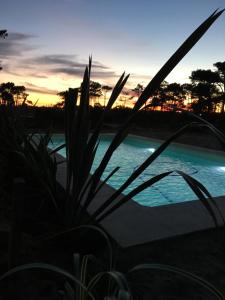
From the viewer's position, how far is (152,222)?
3010mm

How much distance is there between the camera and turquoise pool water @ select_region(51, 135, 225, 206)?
5.38 m

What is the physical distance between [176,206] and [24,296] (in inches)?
87.7

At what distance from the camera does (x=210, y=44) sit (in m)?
12.4

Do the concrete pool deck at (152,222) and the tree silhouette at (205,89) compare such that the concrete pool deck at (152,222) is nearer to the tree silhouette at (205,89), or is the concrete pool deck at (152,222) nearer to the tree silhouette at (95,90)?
the tree silhouette at (205,89)

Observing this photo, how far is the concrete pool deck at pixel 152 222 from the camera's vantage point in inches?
106

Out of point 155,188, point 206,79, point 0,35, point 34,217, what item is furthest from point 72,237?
point 206,79

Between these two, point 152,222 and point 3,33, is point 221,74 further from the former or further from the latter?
point 152,222

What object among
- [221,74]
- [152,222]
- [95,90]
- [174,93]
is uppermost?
[95,90]

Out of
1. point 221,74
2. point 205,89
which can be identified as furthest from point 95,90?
point 205,89

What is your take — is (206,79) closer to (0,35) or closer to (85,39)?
(85,39)

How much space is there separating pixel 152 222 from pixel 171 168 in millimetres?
5165

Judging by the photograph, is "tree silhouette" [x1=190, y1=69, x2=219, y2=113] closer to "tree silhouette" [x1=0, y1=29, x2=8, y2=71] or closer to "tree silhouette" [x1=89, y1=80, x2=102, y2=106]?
"tree silhouette" [x1=0, y1=29, x2=8, y2=71]

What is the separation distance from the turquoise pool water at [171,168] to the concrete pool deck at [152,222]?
81 centimetres

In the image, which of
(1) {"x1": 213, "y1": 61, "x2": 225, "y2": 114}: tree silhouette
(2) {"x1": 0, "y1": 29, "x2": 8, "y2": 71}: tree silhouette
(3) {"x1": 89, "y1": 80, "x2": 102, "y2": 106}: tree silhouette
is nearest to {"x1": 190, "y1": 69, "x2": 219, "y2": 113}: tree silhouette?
(1) {"x1": 213, "y1": 61, "x2": 225, "y2": 114}: tree silhouette
